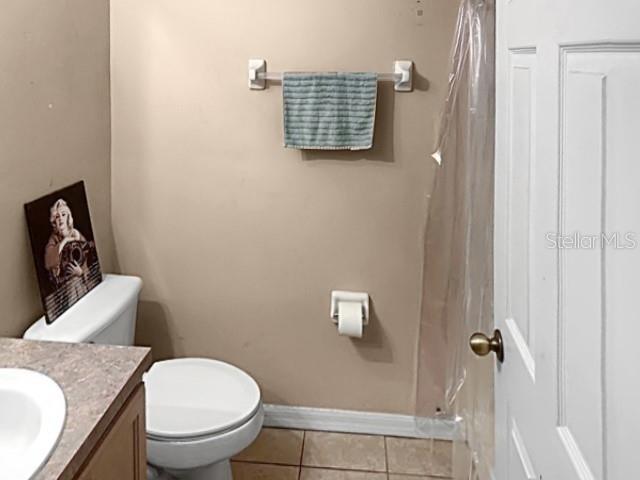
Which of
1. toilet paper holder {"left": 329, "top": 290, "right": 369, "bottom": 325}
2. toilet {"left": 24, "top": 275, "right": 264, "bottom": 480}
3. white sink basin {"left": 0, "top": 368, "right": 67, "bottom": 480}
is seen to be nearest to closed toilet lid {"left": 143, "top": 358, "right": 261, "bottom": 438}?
toilet {"left": 24, "top": 275, "right": 264, "bottom": 480}

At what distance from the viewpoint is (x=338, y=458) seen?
2.37 m

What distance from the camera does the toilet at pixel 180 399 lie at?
70.3 inches

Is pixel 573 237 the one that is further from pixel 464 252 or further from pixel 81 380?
pixel 464 252

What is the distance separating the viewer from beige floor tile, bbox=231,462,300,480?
226 cm

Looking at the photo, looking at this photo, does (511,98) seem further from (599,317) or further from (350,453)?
(350,453)

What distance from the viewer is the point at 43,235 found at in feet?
6.20

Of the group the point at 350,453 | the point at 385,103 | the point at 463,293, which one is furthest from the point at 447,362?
the point at 385,103

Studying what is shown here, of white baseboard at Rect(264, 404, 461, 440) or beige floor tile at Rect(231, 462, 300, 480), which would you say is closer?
beige floor tile at Rect(231, 462, 300, 480)

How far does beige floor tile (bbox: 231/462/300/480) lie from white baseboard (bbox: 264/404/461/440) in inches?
9.7

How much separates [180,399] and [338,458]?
0.73 meters

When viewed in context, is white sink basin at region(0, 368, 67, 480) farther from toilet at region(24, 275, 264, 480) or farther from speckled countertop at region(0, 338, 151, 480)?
toilet at region(24, 275, 264, 480)

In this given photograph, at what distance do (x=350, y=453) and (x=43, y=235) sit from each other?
1353 mm

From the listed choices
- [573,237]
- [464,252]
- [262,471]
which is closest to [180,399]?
[262,471]

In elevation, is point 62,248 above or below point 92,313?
above
